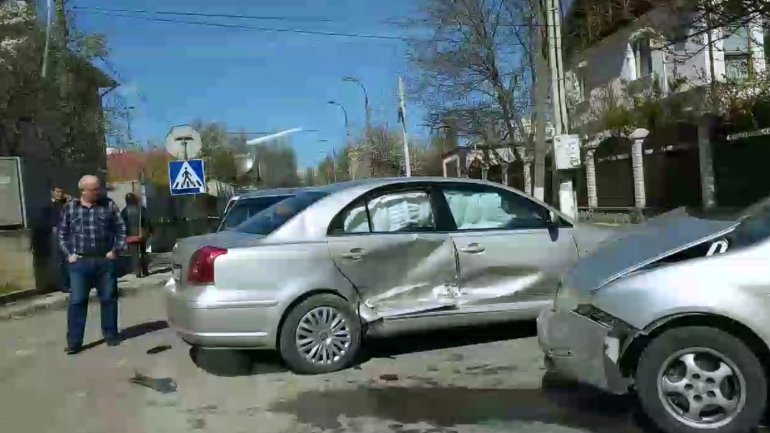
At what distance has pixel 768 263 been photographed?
478 cm

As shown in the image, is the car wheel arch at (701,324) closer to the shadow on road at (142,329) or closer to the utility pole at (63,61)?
the shadow on road at (142,329)

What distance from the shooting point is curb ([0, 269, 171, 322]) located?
474 inches

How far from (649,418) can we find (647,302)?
0.68 m

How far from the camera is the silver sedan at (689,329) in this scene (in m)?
4.74

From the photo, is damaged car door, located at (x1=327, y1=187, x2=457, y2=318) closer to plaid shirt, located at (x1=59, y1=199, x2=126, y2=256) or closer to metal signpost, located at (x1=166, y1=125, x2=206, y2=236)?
plaid shirt, located at (x1=59, y1=199, x2=126, y2=256)

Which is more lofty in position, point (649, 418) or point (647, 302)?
point (647, 302)

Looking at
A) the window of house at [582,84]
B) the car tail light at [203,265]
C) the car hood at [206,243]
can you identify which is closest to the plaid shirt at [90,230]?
the car hood at [206,243]

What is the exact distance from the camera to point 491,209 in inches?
303

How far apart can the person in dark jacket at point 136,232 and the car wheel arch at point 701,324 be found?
12694 millimetres

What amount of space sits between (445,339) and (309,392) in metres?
2.17

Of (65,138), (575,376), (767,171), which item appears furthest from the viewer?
(65,138)

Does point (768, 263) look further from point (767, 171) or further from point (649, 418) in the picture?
point (767, 171)

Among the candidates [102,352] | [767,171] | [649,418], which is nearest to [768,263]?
[649,418]

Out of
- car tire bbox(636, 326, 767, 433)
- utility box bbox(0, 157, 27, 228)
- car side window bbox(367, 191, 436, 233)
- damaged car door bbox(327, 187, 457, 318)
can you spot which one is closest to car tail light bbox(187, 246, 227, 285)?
damaged car door bbox(327, 187, 457, 318)
